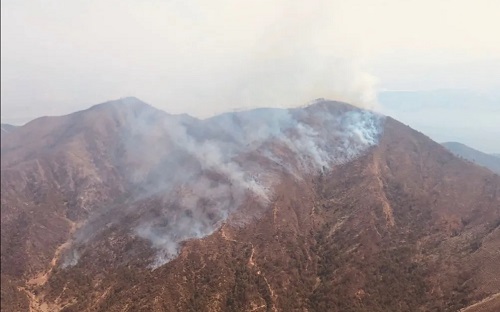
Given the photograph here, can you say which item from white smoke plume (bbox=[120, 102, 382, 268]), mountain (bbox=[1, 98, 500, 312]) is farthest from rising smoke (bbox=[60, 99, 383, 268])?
mountain (bbox=[1, 98, 500, 312])

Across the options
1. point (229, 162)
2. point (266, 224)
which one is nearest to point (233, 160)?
point (229, 162)

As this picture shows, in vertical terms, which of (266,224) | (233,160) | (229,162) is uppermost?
(233,160)

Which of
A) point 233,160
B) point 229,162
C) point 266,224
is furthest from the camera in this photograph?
point 233,160

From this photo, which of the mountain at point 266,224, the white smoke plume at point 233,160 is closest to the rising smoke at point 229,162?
the white smoke plume at point 233,160

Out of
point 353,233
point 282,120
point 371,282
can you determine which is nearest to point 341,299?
point 371,282

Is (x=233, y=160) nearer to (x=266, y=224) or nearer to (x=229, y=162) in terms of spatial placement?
(x=229, y=162)

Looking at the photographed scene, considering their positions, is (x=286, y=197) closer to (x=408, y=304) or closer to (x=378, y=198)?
(x=378, y=198)

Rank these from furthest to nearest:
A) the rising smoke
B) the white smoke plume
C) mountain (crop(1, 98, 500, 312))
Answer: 1. the rising smoke
2. the white smoke plume
3. mountain (crop(1, 98, 500, 312))

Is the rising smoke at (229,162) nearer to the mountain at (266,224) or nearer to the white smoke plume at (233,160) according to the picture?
the white smoke plume at (233,160)

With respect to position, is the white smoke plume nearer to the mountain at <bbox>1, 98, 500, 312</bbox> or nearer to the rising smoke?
the rising smoke
